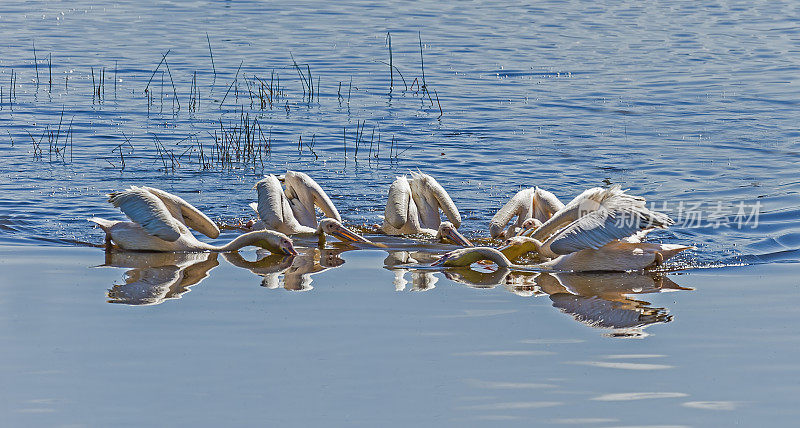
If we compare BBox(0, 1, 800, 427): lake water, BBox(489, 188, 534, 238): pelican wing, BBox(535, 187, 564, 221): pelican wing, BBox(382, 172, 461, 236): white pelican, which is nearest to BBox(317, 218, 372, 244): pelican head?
BBox(0, 1, 800, 427): lake water

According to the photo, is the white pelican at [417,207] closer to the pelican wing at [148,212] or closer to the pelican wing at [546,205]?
the pelican wing at [546,205]

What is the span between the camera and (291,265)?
898cm

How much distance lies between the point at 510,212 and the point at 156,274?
318 cm

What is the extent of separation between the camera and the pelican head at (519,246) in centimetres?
898

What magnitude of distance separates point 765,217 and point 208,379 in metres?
6.31

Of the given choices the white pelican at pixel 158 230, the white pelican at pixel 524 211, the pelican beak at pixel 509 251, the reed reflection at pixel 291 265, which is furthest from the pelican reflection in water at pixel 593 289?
the white pelican at pixel 158 230

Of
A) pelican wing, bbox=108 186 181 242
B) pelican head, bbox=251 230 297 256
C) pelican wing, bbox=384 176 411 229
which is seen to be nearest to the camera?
pelican wing, bbox=108 186 181 242

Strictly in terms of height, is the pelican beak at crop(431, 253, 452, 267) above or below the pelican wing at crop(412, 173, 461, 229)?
below

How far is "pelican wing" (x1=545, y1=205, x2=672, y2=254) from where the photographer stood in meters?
8.25

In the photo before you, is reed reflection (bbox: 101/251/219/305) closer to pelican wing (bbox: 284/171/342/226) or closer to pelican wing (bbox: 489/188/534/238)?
pelican wing (bbox: 284/171/342/226)

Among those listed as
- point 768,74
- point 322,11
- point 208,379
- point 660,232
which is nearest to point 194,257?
point 208,379

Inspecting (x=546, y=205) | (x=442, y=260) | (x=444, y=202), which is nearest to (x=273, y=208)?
(x=444, y=202)

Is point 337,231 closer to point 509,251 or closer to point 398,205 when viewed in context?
point 398,205

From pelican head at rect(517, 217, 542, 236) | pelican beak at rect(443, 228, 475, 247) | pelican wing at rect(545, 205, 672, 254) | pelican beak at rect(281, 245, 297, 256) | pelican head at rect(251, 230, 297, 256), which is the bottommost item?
pelican beak at rect(281, 245, 297, 256)
